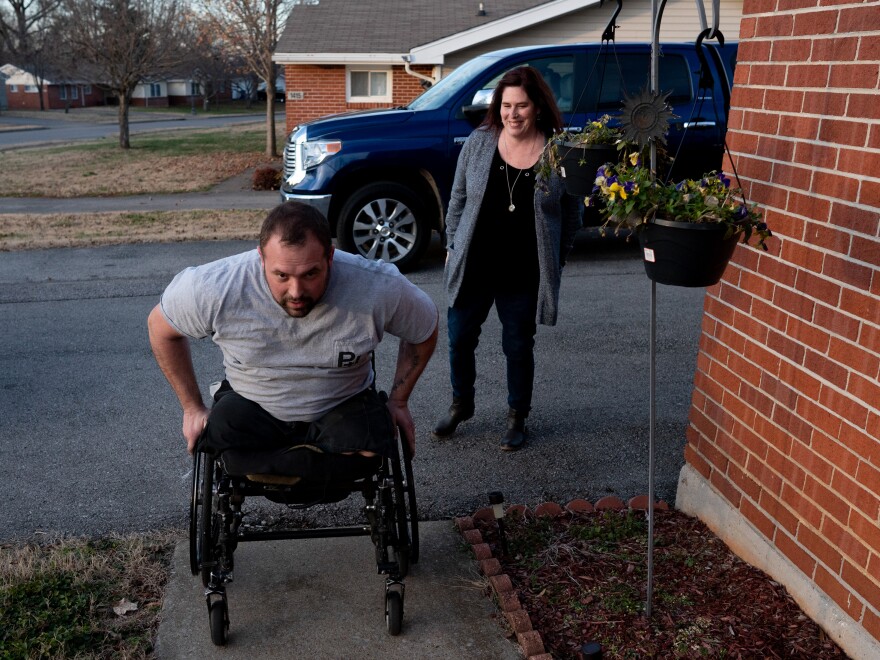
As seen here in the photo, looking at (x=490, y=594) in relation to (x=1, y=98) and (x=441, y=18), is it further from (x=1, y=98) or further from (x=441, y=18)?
(x=1, y=98)

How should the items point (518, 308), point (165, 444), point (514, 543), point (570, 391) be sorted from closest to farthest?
point (514, 543), point (518, 308), point (165, 444), point (570, 391)

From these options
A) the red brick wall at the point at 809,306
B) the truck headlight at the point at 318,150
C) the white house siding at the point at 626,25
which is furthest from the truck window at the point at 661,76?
the white house siding at the point at 626,25

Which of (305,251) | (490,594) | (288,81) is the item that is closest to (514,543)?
(490,594)

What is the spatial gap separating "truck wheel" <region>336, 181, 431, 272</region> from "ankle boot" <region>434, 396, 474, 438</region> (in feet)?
12.5

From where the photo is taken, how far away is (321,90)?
1964cm

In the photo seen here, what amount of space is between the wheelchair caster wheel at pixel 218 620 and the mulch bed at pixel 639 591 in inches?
41.2

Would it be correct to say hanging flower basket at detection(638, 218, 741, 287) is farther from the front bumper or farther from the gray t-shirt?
the front bumper

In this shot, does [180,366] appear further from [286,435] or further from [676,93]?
[676,93]

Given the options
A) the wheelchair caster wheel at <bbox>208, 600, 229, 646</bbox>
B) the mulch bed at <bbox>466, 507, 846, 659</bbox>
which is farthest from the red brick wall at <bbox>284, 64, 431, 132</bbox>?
the wheelchair caster wheel at <bbox>208, 600, 229, 646</bbox>

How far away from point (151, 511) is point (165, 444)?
80 cm

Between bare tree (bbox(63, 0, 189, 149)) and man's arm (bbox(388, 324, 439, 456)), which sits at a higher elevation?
bare tree (bbox(63, 0, 189, 149))

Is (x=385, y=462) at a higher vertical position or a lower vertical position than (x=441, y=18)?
lower

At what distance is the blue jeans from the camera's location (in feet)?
14.6

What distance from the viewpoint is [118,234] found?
1059 cm
